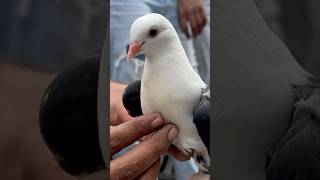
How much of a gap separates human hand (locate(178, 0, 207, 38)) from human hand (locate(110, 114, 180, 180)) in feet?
0.89

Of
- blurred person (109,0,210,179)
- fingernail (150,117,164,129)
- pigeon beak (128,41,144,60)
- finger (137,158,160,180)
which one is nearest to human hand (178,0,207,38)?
blurred person (109,0,210,179)

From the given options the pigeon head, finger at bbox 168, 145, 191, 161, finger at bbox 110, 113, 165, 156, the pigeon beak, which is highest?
the pigeon head

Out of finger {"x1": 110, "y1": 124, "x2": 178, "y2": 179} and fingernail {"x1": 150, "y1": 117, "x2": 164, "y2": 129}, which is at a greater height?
fingernail {"x1": 150, "y1": 117, "x2": 164, "y2": 129}

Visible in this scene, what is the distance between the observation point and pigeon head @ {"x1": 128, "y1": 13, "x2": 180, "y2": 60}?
126 cm

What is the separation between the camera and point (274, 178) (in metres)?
1.25

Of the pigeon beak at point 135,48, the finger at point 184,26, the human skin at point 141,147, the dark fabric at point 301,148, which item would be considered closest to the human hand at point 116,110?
the human skin at point 141,147

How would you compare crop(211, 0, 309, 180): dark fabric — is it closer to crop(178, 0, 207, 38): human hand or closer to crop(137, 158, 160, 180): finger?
crop(178, 0, 207, 38): human hand

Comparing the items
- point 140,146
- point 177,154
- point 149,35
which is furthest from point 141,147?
point 149,35

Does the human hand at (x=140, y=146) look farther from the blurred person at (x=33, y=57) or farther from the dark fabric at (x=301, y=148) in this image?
the dark fabric at (x=301, y=148)

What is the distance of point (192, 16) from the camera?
1327 mm

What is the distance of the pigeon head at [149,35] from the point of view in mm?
1259

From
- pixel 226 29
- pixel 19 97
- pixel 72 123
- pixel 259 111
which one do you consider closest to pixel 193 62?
pixel 226 29

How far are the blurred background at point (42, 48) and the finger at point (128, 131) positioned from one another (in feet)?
0.55

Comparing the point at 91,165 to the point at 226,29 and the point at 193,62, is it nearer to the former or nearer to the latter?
the point at 193,62
